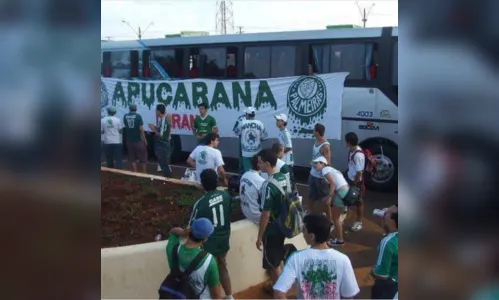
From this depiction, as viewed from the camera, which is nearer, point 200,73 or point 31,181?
point 31,181

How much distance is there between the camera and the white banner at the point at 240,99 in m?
12.2

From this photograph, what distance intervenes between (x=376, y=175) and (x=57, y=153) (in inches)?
442

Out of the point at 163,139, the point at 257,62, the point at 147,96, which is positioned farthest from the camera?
the point at 147,96

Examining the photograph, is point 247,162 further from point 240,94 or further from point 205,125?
point 240,94

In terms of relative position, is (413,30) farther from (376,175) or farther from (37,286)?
(376,175)

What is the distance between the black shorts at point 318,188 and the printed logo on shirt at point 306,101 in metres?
4.29

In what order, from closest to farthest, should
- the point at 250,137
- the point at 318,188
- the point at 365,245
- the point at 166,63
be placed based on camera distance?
1. the point at 318,188
2. the point at 365,245
3. the point at 250,137
4. the point at 166,63

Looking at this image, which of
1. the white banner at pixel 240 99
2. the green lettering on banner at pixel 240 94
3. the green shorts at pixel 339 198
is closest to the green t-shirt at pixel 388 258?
the green shorts at pixel 339 198

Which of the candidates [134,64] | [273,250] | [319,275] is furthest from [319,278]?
[134,64]

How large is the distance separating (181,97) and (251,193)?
8437 millimetres

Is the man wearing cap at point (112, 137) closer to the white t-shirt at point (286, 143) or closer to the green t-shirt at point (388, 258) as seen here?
the white t-shirt at point (286, 143)

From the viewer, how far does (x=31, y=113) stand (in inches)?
37.7

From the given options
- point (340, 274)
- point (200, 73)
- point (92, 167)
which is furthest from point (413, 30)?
point (200, 73)

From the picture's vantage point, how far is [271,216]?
19.7ft
